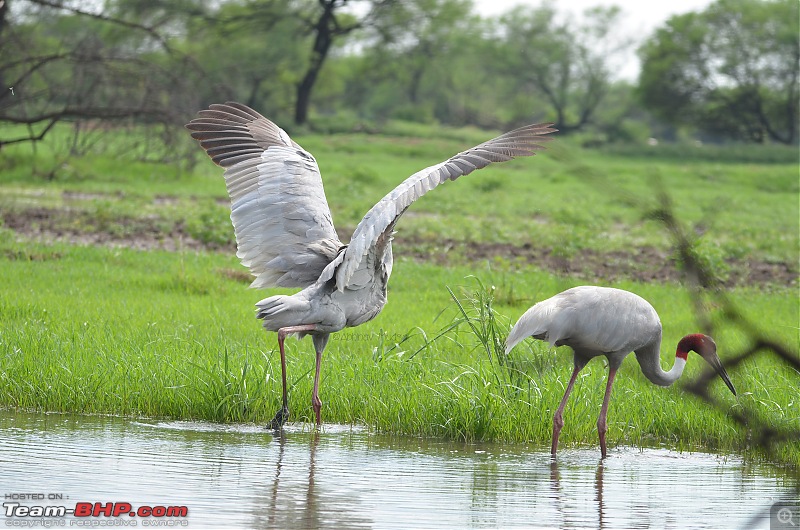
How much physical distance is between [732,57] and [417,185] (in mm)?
42787

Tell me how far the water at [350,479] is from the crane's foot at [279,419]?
0.10 meters

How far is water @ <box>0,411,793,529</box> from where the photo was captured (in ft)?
14.7

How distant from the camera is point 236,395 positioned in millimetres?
6277

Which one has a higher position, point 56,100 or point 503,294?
point 56,100

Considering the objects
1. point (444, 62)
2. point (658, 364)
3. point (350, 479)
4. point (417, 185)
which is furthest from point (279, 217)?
point (444, 62)

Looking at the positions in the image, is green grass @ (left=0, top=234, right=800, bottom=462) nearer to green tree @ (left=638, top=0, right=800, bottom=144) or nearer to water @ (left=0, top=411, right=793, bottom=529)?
water @ (left=0, top=411, right=793, bottom=529)

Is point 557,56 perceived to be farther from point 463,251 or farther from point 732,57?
point 463,251

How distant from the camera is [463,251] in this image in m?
13.9

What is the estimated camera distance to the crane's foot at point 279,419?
6.15 m

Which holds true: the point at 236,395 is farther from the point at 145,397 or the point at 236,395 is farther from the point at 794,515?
the point at 794,515

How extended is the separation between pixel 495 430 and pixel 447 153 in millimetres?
30045

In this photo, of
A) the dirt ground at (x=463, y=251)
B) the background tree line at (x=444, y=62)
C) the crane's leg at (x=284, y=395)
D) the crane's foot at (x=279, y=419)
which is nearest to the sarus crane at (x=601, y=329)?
the crane's leg at (x=284, y=395)

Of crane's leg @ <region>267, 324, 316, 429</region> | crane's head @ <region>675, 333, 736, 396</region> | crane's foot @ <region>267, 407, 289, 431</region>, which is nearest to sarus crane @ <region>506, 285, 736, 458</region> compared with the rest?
crane's head @ <region>675, 333, 736, 396</region>

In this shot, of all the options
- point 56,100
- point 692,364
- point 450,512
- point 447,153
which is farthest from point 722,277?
point 447,153
